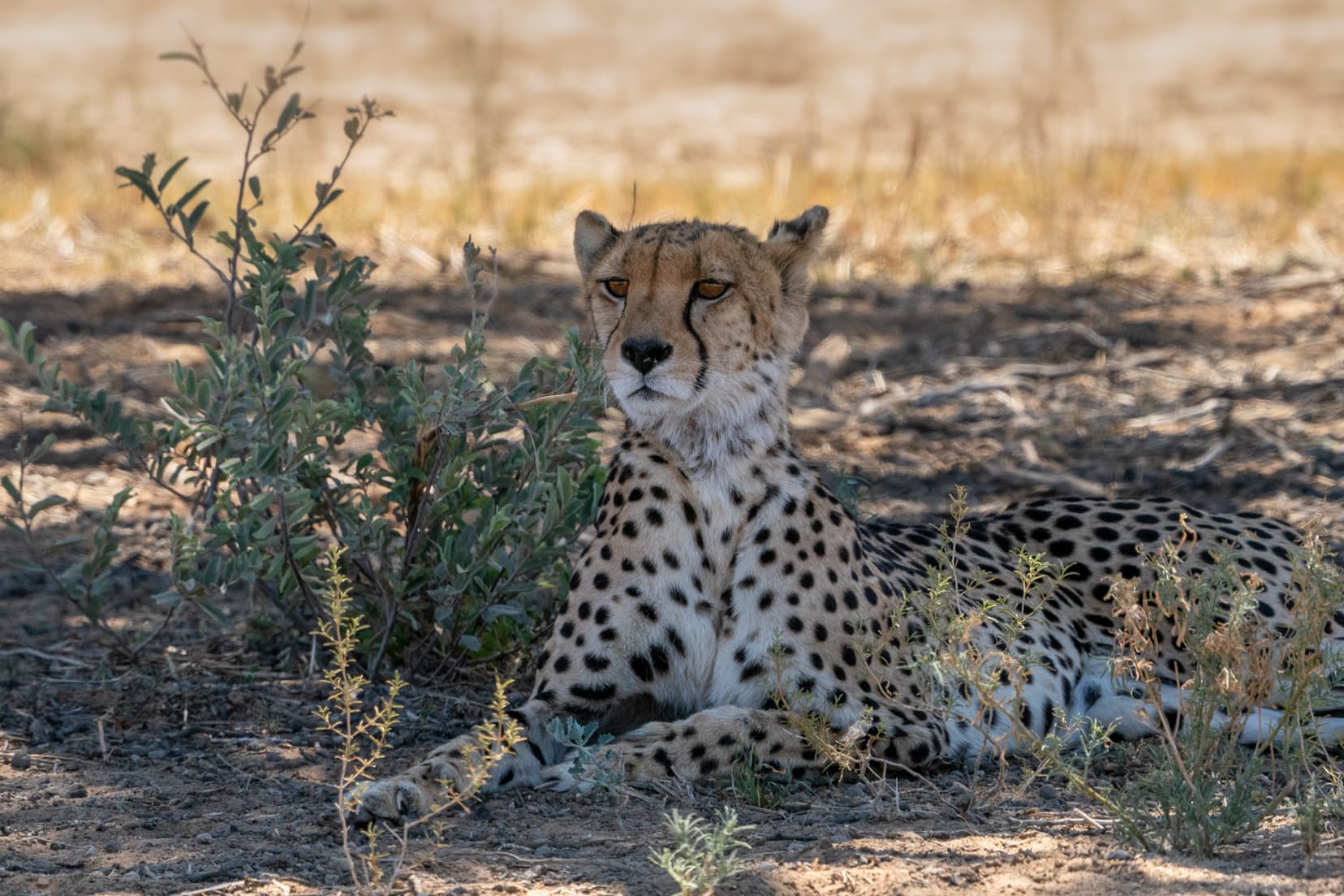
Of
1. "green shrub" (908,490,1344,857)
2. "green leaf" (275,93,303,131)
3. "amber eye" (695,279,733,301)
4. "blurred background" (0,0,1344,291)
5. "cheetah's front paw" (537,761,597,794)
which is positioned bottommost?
"cheetah's front paw" (537,761,597,794)

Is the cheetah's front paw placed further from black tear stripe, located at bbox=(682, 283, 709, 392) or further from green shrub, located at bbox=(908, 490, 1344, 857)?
black tear stripe, located at bbox=(682, 283, 709, 392)

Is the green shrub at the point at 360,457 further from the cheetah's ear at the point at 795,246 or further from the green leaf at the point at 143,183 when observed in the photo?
the cheetah's ear at the point at 795,246

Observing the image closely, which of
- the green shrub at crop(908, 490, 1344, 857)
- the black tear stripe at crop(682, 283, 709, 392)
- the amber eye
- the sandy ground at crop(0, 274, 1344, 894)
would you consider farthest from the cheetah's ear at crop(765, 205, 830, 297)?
the sandy ground at crop(0, 274, 1344, 894)

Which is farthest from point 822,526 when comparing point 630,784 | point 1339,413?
point 1339,413

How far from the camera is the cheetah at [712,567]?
11.0ft

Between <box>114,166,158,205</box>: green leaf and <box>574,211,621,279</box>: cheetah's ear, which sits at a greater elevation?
<box>114,166,158,205</box>: green leaf

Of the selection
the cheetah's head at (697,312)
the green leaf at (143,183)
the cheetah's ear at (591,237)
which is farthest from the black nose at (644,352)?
the green leaf at (143,183)

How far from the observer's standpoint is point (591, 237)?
3811 mm

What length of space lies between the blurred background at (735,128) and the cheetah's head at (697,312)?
0.56 meters

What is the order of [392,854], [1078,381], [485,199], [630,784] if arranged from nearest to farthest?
1. [392,854]
2. [630,784]
3. [1078,381]
4. [485,199]

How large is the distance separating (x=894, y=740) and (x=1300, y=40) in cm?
1625

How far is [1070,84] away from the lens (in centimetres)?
1437

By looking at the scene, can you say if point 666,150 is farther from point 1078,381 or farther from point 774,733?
point 774,733

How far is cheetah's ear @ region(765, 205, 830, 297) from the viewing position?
3.74 m
